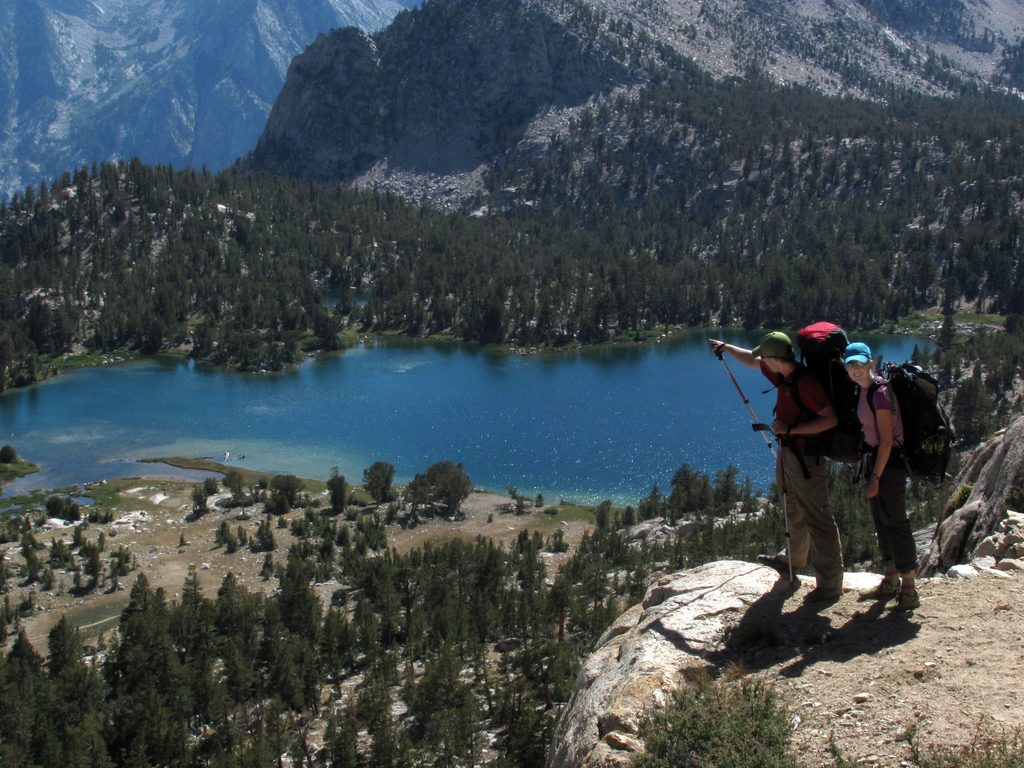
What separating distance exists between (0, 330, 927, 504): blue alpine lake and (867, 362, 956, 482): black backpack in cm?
6139

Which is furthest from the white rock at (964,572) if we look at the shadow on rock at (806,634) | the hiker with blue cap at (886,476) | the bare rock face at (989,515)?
the shadow on rock at (806,634)

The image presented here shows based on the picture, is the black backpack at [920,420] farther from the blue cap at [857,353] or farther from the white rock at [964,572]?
the white rock at [964,572]

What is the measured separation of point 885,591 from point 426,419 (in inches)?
3335

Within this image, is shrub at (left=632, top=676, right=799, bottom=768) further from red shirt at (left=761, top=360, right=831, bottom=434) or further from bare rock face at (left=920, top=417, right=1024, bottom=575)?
bare rock face at (left=920, top=417, right=1024, bottom=575)

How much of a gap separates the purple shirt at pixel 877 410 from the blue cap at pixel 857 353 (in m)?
0.27

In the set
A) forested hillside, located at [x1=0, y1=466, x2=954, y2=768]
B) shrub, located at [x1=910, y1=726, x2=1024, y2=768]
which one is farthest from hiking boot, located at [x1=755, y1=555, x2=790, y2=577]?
forested hillside, located at [x1=0, y1=466, x2=954, y2=768]

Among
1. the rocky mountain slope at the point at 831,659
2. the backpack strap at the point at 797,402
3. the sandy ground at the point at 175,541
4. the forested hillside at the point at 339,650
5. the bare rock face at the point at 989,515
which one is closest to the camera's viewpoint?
the rocky mountain slope at the point at 831,659

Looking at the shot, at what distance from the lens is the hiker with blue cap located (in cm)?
1138

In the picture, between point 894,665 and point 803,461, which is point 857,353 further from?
point 894,665

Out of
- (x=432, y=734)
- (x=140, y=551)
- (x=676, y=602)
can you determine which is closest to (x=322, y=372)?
(x=140, y=551)

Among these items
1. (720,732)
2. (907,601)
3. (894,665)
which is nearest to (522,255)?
(907,601)

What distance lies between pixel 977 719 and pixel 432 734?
24.3 metres

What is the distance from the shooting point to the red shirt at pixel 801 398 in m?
11.9

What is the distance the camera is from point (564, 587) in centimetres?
4141
